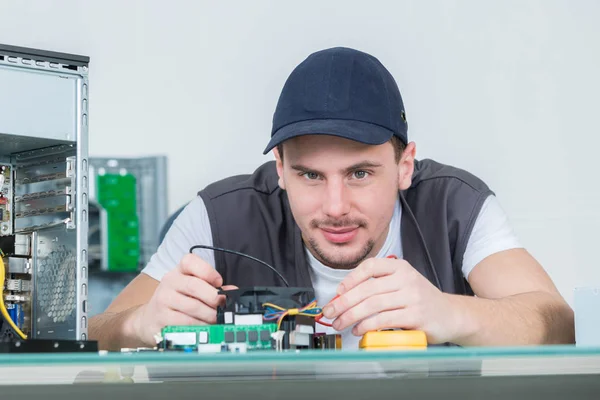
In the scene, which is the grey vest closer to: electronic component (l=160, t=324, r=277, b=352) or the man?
the man

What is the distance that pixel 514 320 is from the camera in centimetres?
129

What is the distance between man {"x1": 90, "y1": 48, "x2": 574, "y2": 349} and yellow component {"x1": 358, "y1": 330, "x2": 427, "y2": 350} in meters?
0.17

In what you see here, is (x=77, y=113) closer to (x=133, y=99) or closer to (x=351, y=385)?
(x=351, y=385)

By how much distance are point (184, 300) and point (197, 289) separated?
0.03 m

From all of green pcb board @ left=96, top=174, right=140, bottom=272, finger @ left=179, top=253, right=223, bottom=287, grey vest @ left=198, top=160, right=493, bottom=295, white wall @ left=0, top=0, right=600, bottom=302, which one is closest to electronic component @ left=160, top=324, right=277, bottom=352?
finger @ left=179, top=253, right=223, bottom=287

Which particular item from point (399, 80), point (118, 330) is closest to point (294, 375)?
point (118, 330)

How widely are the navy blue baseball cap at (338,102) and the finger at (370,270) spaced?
328 millimetres

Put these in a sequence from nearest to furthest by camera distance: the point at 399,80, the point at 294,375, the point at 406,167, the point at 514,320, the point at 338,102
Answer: the point at 294,375
the point at 514,320
the point at 338,102
the point at 406,167
the point at 399,80

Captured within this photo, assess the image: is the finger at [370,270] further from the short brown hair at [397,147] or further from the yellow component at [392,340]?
the short brown hair at [397,147]

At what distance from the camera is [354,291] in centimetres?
107

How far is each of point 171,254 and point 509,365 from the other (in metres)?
1.22

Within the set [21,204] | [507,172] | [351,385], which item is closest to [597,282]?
[507,172]

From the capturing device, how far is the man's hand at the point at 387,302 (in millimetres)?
1059

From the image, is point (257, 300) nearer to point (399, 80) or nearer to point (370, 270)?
point (370, 270)
